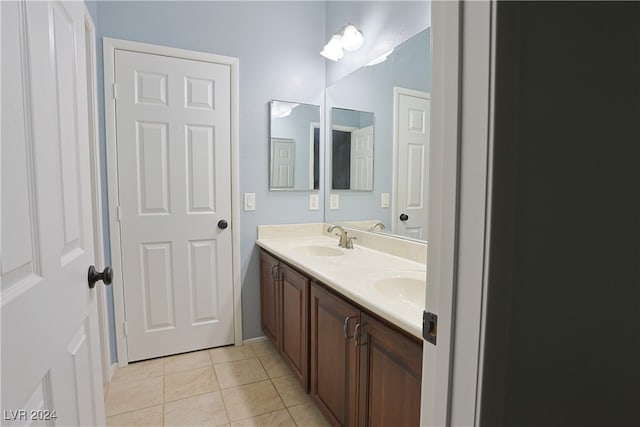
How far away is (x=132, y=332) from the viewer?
217 centimetres

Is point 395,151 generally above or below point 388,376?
above

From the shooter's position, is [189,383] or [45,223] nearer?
[45,223]

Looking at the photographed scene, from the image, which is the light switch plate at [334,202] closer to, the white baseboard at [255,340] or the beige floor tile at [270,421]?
the white baseboard at [255,340]

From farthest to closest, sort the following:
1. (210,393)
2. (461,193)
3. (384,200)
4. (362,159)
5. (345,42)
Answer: (362,159) < (345,42) < (384,200) < (210,393) < (461,193)

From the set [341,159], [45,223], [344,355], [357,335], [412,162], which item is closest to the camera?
[45,223]

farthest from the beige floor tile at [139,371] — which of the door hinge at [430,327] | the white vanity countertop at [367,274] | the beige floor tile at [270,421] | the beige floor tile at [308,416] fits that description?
the door hinge at [430,327]

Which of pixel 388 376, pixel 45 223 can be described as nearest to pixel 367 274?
pixel 388 376

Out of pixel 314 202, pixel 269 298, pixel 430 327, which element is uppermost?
pixel 314 202

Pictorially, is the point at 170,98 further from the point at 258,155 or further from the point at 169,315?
the point at 169,315

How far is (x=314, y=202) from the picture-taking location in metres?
2.62

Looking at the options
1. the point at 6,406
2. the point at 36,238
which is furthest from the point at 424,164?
the point at 6,406

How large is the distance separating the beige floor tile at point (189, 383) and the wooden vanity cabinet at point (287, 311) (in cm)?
46

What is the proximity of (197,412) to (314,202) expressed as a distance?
159cm

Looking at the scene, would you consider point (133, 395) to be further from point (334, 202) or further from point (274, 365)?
point (334, 202)
